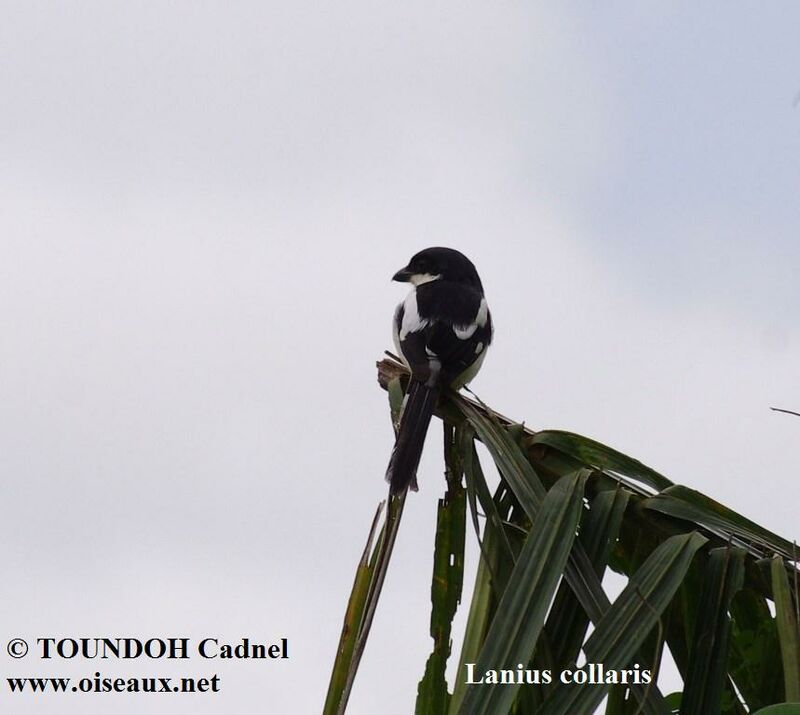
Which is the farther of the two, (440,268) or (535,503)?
(440,268)

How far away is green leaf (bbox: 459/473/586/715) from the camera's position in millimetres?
2268

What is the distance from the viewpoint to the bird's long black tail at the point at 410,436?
3553 mm

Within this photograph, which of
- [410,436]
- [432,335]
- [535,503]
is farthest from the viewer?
[432,335]

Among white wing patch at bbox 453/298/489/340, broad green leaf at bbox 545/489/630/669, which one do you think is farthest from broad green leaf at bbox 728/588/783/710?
white wing patch at bbox 453/298/489/340

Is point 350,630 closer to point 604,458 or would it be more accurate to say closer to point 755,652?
point 604,458

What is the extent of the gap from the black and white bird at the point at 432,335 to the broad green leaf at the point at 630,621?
1.03 m

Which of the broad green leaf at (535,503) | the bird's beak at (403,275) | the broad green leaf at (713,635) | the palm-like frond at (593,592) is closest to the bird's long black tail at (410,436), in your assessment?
the palm-like frond at (593,592)

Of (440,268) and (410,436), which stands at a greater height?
(440,268)

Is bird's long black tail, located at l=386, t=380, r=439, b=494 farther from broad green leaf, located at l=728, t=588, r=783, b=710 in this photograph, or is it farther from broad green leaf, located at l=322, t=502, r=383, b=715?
broad green leaf, located at l=728, t=588, r=783, b=710

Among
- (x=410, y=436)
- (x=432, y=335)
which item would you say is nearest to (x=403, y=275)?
(x=432, y=335)

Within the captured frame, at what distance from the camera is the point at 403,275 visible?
6.09m

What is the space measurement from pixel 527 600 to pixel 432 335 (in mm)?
2423

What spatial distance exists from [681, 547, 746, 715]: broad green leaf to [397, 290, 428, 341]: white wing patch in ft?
7.40

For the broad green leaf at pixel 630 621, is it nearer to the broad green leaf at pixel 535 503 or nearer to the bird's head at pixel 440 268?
the broad green leaf at pixel 535 503
